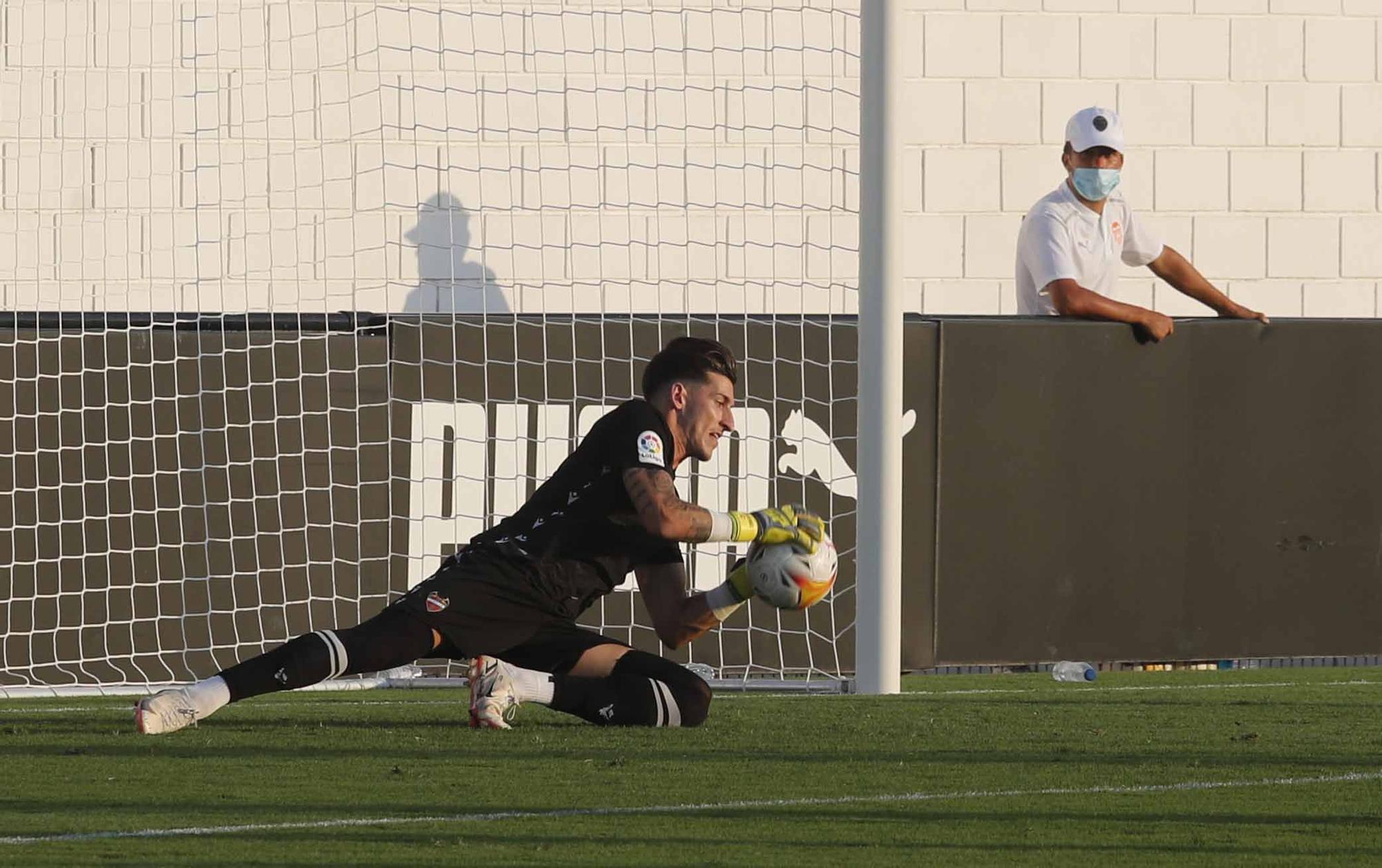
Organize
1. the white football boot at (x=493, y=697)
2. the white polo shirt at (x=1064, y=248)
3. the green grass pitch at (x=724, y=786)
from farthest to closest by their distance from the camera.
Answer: the white polo shirt at (x=1064, y=248)
the white football boot at (x=493, y=697)
the green grass pitch at (x=724, y=786)

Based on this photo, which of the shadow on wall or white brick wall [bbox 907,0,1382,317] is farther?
white brick wall [bbox 907,0,1382,317]

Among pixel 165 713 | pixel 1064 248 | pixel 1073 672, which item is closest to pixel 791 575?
pixel 165 713

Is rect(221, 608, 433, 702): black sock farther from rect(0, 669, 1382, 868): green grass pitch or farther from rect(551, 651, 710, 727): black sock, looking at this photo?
rect(551, 651, 710, 727): black sock

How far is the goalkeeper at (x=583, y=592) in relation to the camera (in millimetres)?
5953

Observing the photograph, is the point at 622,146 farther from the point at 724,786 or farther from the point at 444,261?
the point at 724,786

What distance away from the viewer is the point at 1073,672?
8.48 meters

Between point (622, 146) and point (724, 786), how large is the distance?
7.21m

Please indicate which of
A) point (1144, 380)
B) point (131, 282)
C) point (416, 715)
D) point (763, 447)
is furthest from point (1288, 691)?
point (131, 282)

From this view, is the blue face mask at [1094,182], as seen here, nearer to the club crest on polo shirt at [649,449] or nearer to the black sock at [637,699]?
the black sock at [637,699]

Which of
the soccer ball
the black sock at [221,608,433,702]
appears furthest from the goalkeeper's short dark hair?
the black sock at [221,608,433,702]

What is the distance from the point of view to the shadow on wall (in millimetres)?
11656

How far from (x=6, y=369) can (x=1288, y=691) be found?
470 cm

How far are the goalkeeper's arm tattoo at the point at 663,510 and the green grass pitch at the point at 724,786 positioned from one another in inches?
21.7

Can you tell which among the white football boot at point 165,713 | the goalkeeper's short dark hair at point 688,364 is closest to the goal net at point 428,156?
the goalkeeper's short dark hair at point 688,364
